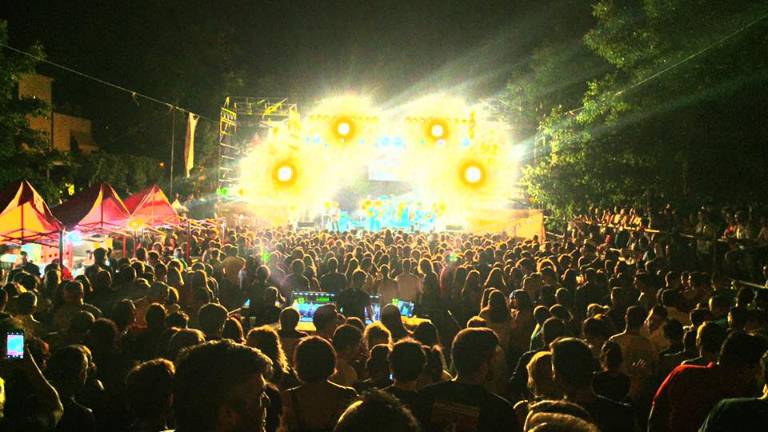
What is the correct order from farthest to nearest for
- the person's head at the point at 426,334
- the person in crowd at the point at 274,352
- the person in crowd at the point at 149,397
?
the person's head at the point at 426,334 < the person in crowd at the point at 274,352 < the person in crowd at the point at 149,397

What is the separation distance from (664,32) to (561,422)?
1203cm

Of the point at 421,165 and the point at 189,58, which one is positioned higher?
the point at 189,58

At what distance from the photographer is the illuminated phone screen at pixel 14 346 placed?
A: 4.15m

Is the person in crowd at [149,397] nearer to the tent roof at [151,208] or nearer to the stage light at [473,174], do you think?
the tent roof at [151,208]

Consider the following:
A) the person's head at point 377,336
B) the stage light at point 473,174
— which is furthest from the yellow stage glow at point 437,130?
the person's head at point 377,336

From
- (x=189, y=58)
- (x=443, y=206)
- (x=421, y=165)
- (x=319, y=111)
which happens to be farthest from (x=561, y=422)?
(x=189, y=58)

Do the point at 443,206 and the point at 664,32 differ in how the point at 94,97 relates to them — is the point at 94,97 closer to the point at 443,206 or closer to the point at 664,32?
the point at 443,206

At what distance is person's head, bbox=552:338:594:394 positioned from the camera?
379cm

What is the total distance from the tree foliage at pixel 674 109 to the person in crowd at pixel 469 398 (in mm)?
8017

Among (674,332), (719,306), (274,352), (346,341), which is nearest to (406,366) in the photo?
(346,341)

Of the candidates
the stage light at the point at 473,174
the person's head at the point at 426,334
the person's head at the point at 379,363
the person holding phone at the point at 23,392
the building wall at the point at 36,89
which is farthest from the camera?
the building wall at the point at 36,89

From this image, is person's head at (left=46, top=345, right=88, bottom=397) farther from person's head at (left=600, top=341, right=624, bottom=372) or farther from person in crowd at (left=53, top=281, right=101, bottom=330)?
person's head at (left=600, top=341, right=624, bottom=372)

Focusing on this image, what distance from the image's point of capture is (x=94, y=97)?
41781mm

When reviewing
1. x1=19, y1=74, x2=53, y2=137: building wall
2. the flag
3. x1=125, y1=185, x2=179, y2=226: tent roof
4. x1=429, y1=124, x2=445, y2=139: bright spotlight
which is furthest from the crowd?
x1=19, y1=74, x2=53, y2=137: building wall
